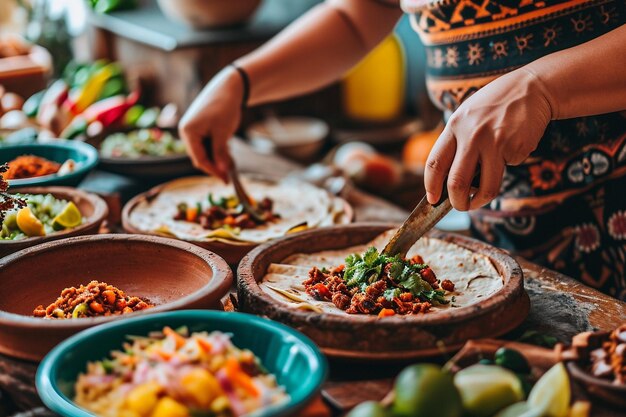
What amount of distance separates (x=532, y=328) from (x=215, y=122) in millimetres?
1264

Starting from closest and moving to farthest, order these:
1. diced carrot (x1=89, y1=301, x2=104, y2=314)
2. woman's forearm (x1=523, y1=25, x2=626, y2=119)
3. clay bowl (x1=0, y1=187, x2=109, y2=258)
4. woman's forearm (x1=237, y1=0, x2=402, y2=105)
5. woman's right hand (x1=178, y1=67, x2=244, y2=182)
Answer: diced carrot (x1=89, y1=301, x2=104, y2=314), woman's forearm (x1=523, y1=25, x2=626, y2=119), clay bowl (x1=0, y1=187, x2=109, y2=258), woman's right hand (x1=178, y1=67, x2=244, y2=182), woman's forearm (x1=237, y1=0, x2=402, y2=105)

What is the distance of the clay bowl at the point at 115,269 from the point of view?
5.72 ft

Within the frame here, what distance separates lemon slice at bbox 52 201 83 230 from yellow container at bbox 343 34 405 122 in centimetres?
315

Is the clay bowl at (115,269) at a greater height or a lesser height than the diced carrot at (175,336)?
lesser

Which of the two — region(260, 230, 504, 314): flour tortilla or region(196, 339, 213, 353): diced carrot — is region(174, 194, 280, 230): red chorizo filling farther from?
region(196, 339, 213, 353): diced carrot

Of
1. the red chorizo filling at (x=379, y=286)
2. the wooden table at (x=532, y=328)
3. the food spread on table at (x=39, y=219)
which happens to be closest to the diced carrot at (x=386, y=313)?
the red chorizo filling at (x=379, y=286)

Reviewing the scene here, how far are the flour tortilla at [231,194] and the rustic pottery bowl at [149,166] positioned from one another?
0.46 feet

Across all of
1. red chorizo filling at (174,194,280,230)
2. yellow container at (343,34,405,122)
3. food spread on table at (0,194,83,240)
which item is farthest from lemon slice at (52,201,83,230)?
yellow container at (343,34,405,122)

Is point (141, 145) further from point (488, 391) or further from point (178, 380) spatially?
point (488, 391)

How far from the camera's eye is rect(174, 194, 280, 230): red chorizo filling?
2363 mm

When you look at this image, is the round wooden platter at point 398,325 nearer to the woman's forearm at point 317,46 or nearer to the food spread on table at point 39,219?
the food spread on table at point 39,219

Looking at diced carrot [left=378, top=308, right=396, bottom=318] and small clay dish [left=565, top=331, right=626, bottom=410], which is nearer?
small clay dish [left=565, top=331, right=626, bottom=410]

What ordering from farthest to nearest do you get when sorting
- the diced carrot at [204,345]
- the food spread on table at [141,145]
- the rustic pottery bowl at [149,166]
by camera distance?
the food spread on table at [141,145], the rustic pottery bowl at [149,166], the diced carrot at [204,345]

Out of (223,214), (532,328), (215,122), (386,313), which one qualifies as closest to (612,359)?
(532,328)
